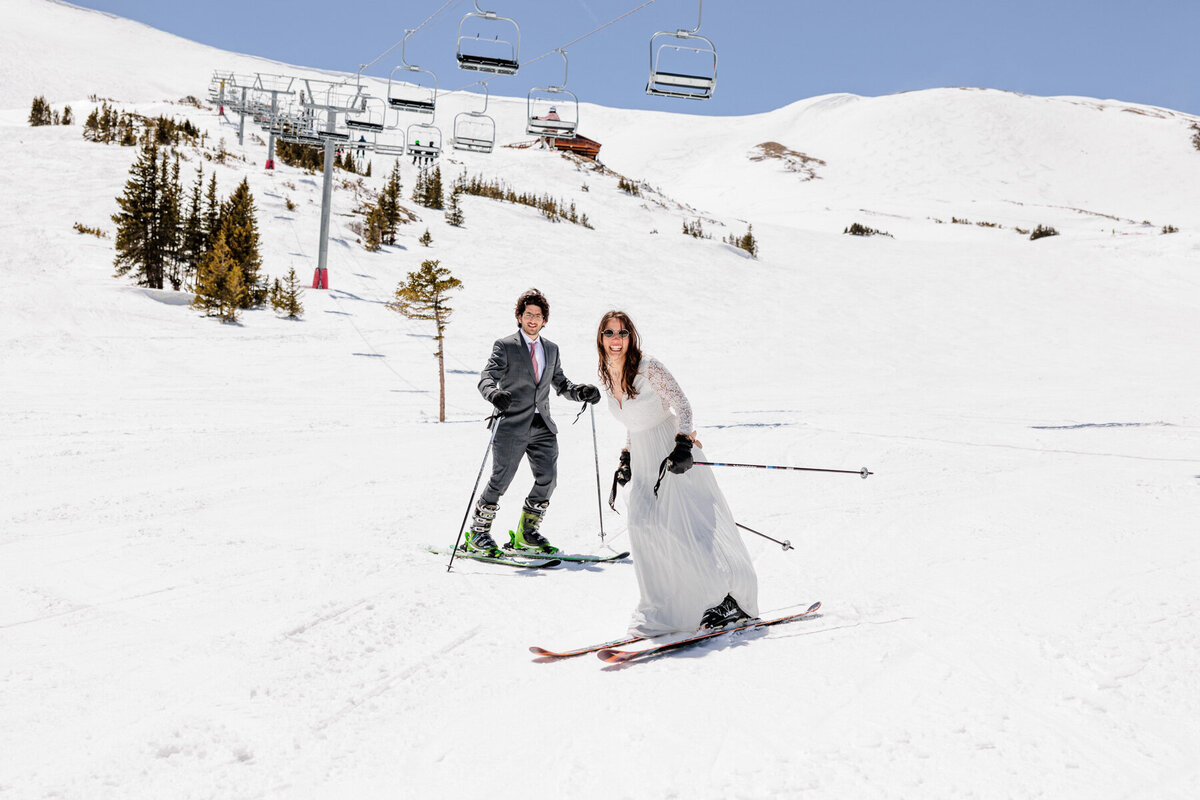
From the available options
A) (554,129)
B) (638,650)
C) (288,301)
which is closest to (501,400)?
(638,650)

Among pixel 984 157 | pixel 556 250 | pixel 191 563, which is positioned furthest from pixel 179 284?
pixel 984 157

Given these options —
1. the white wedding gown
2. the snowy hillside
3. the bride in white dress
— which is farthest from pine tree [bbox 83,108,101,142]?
the white wedding gown

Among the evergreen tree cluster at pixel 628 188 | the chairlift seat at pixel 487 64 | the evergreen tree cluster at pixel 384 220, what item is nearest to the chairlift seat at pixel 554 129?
the chairlift seat at pixel 487 64

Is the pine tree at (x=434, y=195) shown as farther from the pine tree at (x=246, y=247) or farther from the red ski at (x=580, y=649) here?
the red ski at (x=580, y=649)

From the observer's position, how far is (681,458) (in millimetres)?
3422

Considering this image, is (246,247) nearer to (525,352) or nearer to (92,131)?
(92,131)

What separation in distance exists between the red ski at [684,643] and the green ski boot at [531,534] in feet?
6.03

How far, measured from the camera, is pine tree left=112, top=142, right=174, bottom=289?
1689 cm

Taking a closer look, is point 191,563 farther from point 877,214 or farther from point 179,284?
point 877,214

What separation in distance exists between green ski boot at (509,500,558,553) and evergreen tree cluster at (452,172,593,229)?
86.9 ft

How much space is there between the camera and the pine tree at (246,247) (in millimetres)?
17453

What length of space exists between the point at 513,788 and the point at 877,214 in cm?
5065

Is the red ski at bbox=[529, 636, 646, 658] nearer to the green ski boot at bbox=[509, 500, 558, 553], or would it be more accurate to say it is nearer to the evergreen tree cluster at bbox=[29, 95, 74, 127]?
the green ski boot at bbox=[509, 500, 558, 553]

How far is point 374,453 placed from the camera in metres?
8.12
